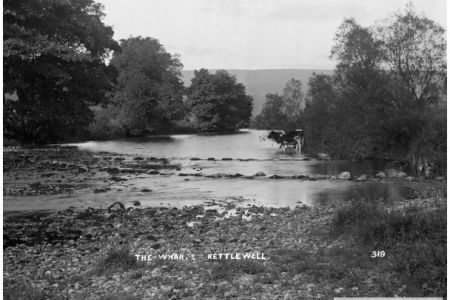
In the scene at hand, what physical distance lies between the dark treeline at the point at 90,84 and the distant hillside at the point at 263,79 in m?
0.13

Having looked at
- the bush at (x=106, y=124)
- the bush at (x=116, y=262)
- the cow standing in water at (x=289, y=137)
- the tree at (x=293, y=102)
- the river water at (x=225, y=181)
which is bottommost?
the bush at (x=116, y=262)

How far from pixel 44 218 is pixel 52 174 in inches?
29.2

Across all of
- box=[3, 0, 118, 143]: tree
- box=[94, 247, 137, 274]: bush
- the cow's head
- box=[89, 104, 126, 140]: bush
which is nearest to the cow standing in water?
the cow's head

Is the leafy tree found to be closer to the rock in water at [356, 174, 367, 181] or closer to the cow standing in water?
the cow standing in water

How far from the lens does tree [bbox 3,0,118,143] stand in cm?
732

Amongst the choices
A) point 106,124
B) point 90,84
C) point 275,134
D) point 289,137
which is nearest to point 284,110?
point 275,134

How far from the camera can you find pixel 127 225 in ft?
25.4

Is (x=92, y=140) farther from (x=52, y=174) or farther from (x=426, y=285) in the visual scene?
(x=426, y=285)

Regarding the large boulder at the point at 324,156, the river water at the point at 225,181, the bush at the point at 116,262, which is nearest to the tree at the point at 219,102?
the river water at the point at 225,181

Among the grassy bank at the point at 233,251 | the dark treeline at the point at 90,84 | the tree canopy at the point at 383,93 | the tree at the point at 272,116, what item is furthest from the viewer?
the tree at the point at 272,116

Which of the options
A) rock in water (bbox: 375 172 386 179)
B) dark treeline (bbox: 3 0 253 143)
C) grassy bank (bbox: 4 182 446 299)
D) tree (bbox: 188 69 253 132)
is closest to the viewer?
grassy bank (bbox: 4 182 446 299)

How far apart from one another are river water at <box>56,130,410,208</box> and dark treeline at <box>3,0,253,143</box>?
0.95ft

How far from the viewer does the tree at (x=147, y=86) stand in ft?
25.2

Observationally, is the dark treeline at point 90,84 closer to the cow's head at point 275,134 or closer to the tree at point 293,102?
the tree at point 293,102
